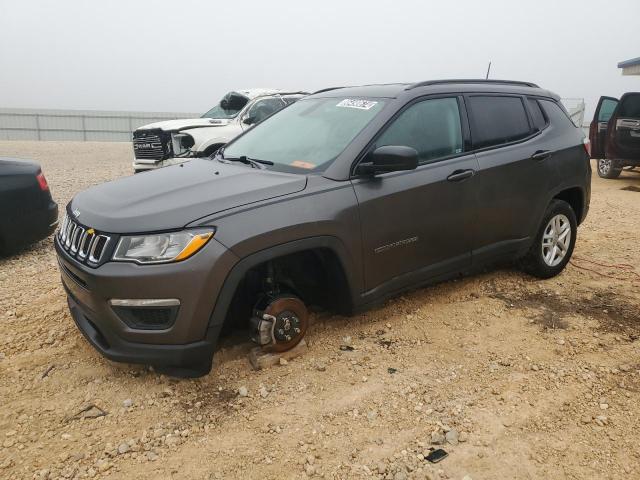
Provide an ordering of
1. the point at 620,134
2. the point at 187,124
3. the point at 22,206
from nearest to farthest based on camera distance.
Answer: the point at 22,206 → the point at 187,124 → the point at 620,134

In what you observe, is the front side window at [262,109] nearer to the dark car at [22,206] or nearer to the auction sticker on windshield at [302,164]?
the dark car at [22,206]

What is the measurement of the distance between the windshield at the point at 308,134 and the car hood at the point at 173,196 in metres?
0.24

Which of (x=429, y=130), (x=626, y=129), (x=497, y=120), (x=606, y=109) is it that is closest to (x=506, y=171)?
(x=497, y=120)

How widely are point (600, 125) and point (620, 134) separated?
3.80ft

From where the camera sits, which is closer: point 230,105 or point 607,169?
point 230,105

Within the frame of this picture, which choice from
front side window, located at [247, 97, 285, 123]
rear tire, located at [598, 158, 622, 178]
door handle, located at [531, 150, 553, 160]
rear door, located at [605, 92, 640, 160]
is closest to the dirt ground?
door handle, located at [531, 150, 553, 160]

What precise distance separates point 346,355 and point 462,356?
0.75m

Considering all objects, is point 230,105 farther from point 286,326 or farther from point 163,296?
point 163,296

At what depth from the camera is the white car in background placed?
873 centimetres

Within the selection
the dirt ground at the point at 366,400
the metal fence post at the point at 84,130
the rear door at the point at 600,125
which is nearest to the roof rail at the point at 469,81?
the dirt ground at the point at 366,400

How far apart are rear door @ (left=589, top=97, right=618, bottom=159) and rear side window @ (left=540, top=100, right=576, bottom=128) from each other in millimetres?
8059

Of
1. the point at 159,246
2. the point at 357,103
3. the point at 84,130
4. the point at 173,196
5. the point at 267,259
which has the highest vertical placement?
the point at 357,103

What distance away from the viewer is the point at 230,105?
9.93m

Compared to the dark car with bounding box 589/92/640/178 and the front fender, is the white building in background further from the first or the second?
the front fender
